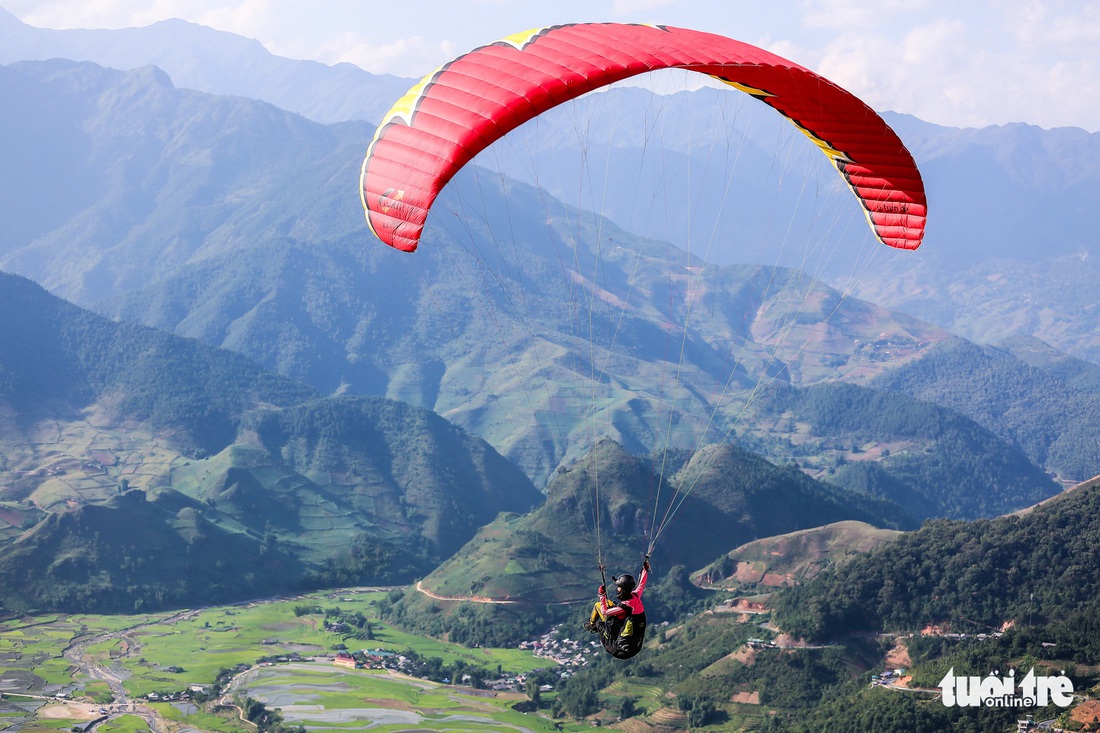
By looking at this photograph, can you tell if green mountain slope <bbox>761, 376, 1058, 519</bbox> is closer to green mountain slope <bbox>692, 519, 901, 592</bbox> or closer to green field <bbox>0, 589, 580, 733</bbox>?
green mountain slope <bbox>692, 519, 901, 592</bbox>

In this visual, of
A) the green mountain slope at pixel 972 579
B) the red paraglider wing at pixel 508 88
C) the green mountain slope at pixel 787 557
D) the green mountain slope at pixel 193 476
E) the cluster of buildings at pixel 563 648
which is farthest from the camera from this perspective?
the green mountain slope at pixel 193 476

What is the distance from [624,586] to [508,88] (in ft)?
29.6

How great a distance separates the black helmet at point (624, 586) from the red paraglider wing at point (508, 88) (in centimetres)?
693

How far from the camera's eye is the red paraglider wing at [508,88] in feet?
76.1

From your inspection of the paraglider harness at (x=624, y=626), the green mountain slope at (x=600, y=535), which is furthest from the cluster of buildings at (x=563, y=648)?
the paraglider harness at (x=624, y=626)

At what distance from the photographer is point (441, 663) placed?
7756 centimetres

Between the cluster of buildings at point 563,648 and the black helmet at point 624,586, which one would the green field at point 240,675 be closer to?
the cluster of buildings at point 563,648

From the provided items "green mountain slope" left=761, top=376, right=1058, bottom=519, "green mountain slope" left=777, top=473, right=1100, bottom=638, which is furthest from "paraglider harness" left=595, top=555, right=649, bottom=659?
"green mountain slope" left=761, top=376, right=1058, bottom=519

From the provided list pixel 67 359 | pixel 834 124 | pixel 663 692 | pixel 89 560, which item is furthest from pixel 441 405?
pixel 834 124

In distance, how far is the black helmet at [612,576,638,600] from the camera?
2419cm

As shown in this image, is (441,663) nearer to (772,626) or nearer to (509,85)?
(772,626)

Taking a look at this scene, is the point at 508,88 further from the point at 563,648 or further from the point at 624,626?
the point at 563,648

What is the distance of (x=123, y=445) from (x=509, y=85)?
117 meters

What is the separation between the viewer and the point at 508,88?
2356 cm
